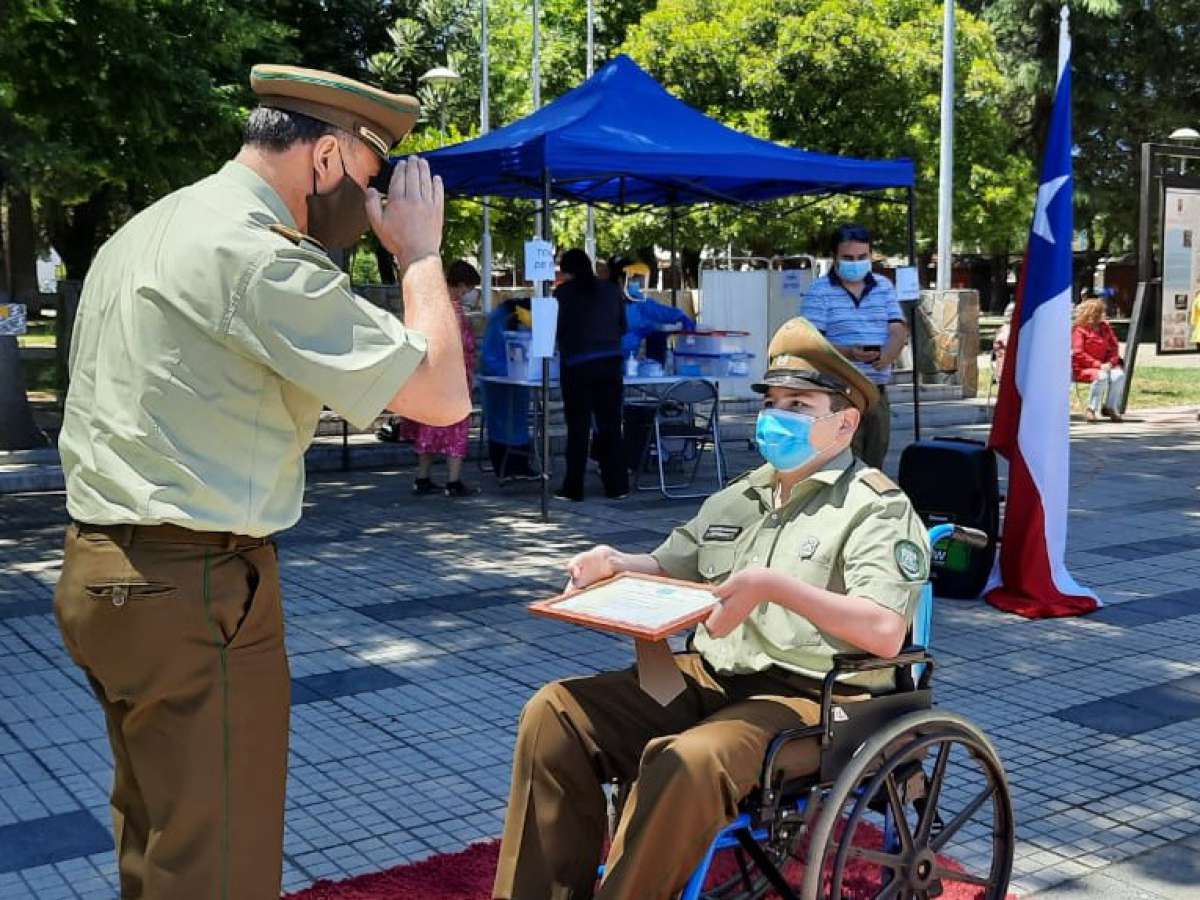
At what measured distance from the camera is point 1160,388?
19531mm

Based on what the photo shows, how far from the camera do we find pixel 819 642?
10.4ft

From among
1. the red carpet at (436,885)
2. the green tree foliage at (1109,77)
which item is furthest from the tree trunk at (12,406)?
the green tree foliage at (1109,77)

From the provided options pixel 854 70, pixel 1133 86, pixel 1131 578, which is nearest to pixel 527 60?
pixel 854 70

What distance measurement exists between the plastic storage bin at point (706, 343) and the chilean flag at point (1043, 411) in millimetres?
4105

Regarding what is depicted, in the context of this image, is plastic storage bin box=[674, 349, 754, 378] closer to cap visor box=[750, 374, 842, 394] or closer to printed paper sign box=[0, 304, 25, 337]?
printed paper sign box=[0, 304, 25, 337]

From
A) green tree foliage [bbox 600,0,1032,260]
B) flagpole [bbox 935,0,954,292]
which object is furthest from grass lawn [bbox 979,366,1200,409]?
green tree foliage [bbox 600,0,1032,260]

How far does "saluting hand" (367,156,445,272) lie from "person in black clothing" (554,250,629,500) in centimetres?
761

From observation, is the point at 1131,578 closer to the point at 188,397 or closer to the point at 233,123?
the point at 188,397

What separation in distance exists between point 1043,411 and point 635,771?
4452mm

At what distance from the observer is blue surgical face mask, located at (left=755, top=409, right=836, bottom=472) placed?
3.36 metres

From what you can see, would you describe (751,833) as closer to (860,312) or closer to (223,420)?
(223,420)

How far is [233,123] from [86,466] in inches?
423

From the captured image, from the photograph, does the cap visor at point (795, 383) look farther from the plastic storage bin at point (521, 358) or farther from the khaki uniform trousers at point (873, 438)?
the plastic storage bin at point (521, 358)

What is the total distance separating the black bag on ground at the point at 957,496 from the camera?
700 centimetres
